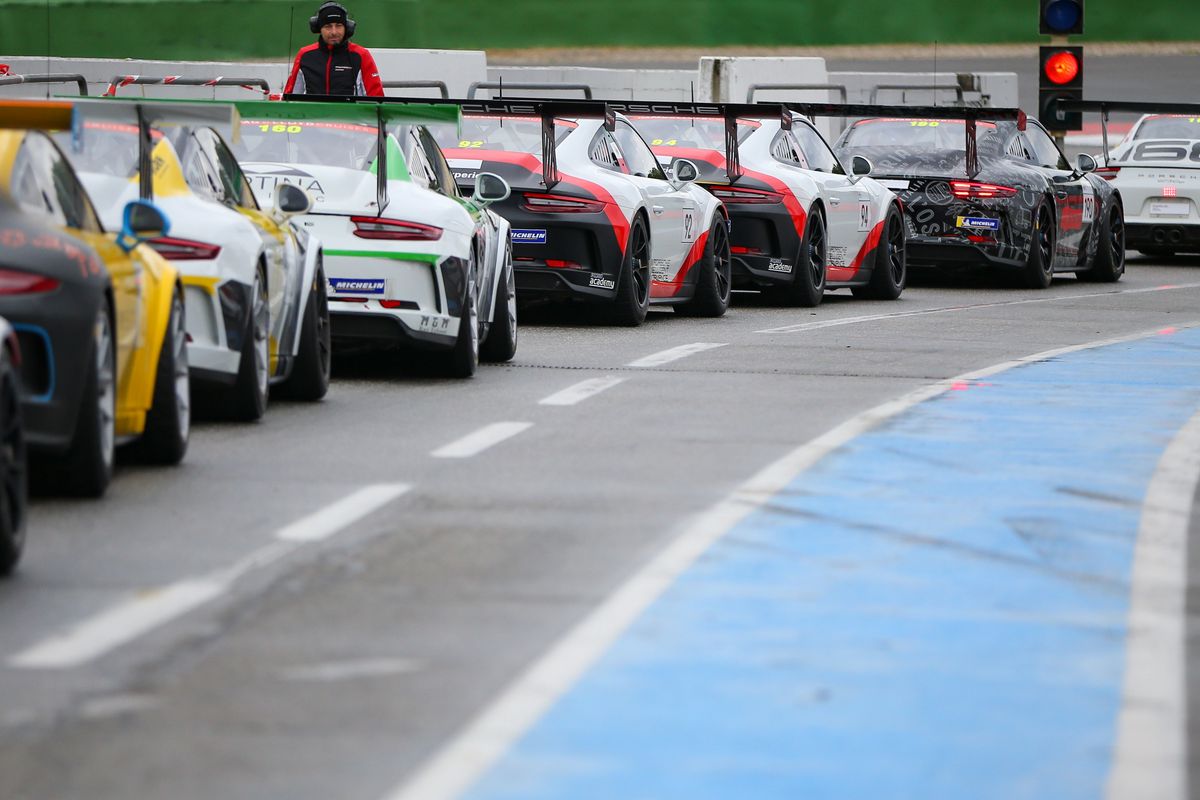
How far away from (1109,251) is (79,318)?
1957 centimetres

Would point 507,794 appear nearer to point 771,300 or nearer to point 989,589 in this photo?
point 989,589

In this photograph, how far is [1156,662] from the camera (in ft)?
20.0

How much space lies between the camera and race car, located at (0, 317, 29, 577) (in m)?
6.95

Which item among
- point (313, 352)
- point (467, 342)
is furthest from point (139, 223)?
point (467, 342)

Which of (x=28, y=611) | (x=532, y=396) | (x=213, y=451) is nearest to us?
(x=28, y=611)

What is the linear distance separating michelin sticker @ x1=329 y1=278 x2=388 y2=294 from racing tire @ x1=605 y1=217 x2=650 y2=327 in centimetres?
441

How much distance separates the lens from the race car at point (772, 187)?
67.1 feet

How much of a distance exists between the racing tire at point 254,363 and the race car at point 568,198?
17.9 feet

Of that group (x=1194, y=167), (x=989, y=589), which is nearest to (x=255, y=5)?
(x=1194, y=167)

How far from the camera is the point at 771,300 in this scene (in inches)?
866

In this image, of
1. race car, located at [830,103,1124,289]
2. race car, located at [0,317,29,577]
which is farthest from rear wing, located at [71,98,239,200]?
race car, located at [830,103,1124,289]

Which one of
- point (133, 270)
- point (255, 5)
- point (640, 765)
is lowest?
point (640, 765)

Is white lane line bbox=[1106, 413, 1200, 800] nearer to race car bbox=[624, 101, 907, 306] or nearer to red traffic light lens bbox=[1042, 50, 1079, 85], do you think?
race car bbox=[624, 101, 907, 306]

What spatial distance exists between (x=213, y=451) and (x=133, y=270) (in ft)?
3.76
